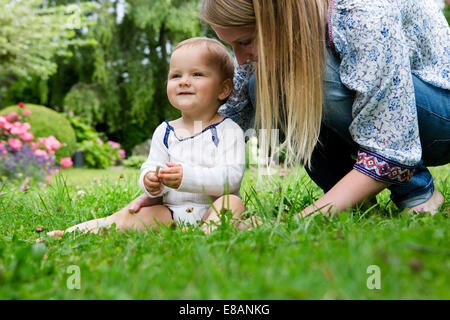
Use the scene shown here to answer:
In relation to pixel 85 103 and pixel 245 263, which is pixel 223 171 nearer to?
pixel 245 263

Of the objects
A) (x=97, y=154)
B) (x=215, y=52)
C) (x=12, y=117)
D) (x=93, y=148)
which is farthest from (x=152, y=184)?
(x=93, y=148)

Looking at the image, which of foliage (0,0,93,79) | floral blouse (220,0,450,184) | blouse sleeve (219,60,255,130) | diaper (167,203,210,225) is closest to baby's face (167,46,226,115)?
blouse sleeve (219,60,255,130)

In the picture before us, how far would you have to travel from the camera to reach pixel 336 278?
91 cm

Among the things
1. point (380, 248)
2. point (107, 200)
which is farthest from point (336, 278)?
point (107, 200)

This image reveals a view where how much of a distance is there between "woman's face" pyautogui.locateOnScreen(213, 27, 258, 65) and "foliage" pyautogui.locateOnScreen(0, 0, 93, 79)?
23.8 ft

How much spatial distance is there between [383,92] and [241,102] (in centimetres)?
71

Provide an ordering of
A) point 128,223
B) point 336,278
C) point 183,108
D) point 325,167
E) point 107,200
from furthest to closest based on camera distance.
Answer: point 107,200, point 325,167, point 183,108, point 128,223, point 336,278

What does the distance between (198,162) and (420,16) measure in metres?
1.18

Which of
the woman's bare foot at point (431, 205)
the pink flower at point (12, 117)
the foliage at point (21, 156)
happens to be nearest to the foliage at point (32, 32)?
the pink flower at point (12, 117)

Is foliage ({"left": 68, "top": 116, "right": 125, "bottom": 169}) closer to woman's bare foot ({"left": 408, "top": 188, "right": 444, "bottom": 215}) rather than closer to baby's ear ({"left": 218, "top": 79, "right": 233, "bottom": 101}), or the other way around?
baby's ear ({"left": 218, "top": 79, "right": 233, "bottom": 101})

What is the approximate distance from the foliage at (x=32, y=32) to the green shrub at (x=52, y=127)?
105 cm

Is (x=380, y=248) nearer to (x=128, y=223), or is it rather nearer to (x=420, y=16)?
(x=128, y=223)

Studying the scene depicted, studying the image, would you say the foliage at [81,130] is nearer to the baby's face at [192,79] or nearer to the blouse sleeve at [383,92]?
the baby's face at [192,79]

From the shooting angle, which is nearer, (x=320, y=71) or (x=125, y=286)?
(x=125, y=286)
